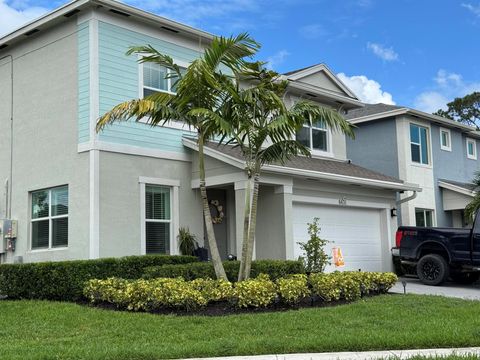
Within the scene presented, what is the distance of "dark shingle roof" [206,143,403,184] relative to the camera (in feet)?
50.3

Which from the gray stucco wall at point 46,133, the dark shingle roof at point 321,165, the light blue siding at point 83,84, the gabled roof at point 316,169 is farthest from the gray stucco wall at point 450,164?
the gray stucco wall at point 46,133

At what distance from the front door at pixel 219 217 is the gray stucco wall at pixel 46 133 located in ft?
12.7

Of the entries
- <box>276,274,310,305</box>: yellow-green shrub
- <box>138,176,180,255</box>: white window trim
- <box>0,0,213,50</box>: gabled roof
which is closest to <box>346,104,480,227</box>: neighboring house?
<box>0,0,213,50</box>: gabled roof

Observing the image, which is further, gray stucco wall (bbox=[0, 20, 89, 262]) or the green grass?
gray stucco wall (bbox=[0, 20, 89, 262])

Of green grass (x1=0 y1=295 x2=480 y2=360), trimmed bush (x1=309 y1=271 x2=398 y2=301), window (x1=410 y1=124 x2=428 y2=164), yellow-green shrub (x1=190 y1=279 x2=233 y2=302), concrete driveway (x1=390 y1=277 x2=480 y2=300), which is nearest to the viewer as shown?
green grass (x1=0 y1=295 x2=480 y2=360)

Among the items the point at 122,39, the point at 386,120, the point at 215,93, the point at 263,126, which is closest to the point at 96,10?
the point at 122,39

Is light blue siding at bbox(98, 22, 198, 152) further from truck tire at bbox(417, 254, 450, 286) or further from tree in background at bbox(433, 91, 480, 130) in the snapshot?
tree in background at bbox(433, 91, 480, 130)

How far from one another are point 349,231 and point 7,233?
9599mm

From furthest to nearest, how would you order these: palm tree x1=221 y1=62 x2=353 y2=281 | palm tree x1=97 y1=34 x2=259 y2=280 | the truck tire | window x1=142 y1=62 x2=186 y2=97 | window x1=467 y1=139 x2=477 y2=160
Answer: window x1=467 y1=139 x2=477 y2=160
the truck tire
window x1=142 y1=62 x2=186 y2=97
palm tree x1=221 y1=62 x2=353 y2=281
palm tree x1=97 y1=34 x2=259 y2=280

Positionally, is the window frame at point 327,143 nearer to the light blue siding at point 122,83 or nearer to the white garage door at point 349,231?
the white garage door at point 349,231

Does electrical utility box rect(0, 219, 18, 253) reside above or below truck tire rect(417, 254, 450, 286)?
above

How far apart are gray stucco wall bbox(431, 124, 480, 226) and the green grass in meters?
13.6

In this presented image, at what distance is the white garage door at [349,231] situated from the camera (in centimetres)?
1612

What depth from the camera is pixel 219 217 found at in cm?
1611
